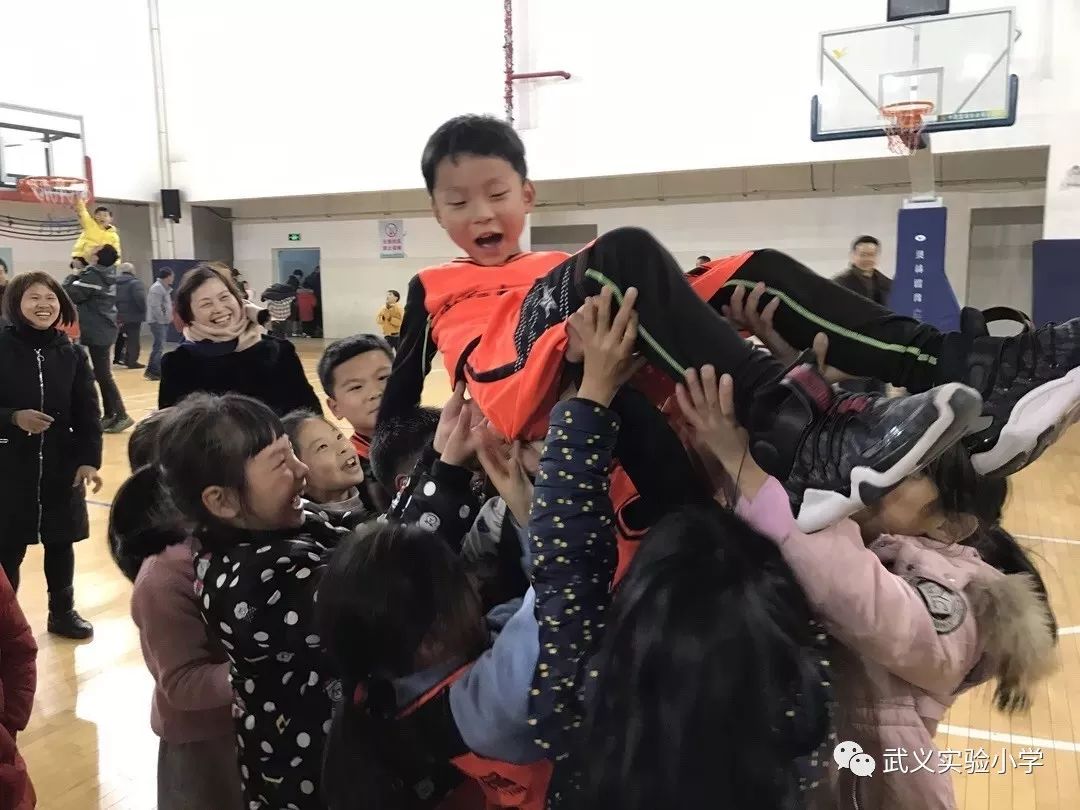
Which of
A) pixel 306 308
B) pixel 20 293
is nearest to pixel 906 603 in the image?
pixel 20 293

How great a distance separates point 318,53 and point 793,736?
12.0 metres

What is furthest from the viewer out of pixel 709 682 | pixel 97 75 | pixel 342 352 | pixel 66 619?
pixel 97 75

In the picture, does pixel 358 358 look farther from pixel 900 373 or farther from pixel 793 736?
pixel 793 736

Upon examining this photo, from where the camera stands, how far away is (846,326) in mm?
1136

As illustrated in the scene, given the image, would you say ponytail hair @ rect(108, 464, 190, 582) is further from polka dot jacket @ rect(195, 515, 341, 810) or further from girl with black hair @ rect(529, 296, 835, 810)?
girl with black hair @ rect(529, 296, 835, 810)

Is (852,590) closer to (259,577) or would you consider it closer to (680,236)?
(259,577)

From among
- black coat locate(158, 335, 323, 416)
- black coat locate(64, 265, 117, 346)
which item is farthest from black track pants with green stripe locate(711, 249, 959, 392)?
black coat locate(64, 265, 117, 346)

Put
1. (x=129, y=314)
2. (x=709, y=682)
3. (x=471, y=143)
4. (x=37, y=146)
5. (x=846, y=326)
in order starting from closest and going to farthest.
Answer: (x=709, y=682), (x=846, y=326), (x=471, y=143), (x=129, y=314), (x=37, y=146)

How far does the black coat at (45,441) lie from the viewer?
2965 mm

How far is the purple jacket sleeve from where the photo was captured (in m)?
0.88

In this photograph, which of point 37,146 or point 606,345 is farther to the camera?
point 37,146

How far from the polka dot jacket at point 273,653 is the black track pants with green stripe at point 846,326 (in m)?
0.79

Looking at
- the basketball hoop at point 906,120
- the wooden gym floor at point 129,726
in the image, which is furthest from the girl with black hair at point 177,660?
the basketball hoop at point 906,120

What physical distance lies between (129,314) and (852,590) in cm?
1077
